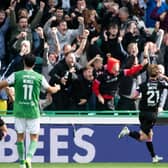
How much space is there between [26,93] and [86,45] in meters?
4.76

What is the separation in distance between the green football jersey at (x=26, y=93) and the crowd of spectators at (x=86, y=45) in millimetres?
2789

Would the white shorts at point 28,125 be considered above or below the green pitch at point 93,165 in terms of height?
above

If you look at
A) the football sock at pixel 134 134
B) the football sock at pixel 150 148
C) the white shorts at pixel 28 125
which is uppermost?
the white shorts at pixel 28 125

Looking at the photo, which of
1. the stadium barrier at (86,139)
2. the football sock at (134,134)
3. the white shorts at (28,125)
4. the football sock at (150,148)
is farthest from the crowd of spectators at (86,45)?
the white shorts at (28,125)

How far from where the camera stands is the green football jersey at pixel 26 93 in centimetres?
1400

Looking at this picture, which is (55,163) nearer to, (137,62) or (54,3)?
(137,62)

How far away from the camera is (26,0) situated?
19609 mm

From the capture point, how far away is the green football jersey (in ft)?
45.9

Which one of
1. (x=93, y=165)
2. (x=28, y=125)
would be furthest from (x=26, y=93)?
(x=93, y=165)

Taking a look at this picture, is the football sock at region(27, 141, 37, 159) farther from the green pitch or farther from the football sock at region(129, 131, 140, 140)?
the football sock at region(129, 131, 140, 140)

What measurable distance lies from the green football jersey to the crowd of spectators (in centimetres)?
279

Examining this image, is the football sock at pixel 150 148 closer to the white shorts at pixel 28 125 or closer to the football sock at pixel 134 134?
the football sock at pixel 134 134

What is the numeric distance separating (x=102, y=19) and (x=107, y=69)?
248cm

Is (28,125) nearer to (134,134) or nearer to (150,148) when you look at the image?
(134,134)
